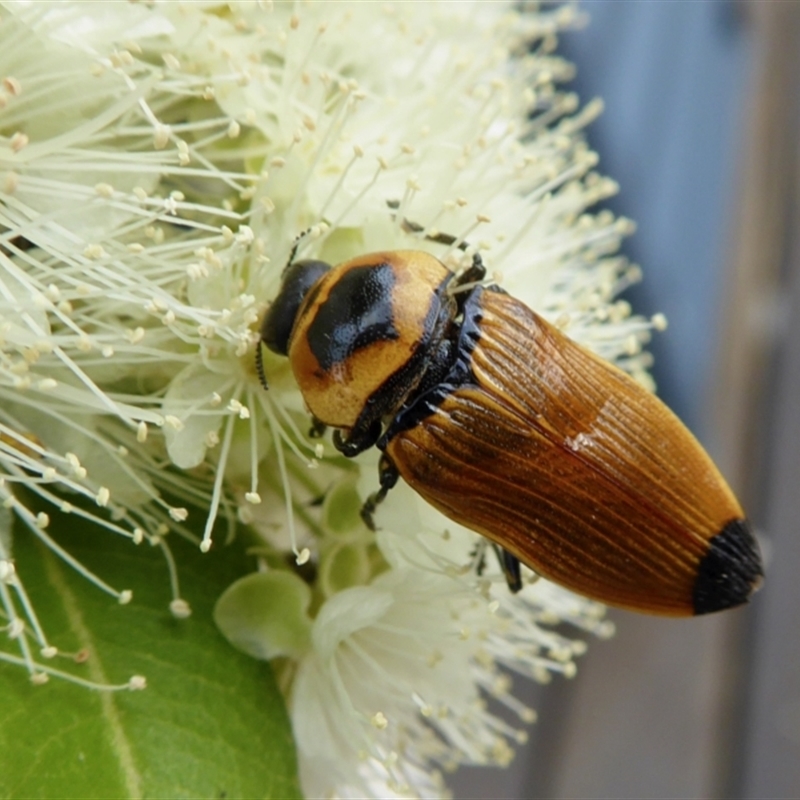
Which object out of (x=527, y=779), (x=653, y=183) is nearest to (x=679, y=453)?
(x=527, y=779)

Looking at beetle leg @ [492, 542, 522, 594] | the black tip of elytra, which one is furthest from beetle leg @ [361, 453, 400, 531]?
the black tip of elytra

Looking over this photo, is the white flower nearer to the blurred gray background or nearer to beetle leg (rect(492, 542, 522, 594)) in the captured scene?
beetle leg (rect(492, 542, 522, 594))

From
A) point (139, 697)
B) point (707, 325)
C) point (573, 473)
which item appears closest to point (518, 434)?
point (573, 473)

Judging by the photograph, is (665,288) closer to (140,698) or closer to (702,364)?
(702,364)

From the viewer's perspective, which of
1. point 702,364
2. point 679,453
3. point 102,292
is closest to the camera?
point 102,292

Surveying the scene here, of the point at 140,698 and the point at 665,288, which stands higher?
the point at 665,288
